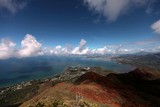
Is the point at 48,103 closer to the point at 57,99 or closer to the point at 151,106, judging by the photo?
the point at 57,99

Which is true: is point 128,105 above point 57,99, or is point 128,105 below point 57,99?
below

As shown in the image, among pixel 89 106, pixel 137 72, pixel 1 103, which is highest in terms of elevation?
pixel 89 106

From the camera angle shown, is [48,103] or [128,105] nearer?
[48,103]

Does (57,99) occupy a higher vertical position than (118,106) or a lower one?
→ higher

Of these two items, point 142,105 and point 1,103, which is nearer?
point 142,105

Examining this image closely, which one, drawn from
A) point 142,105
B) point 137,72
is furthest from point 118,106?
point 137,72

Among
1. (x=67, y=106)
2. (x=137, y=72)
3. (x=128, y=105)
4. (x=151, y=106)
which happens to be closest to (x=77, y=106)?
(x=67, y=106)

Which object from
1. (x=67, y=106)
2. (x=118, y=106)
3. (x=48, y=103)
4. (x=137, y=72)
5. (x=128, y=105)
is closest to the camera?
(x=67, y=106)

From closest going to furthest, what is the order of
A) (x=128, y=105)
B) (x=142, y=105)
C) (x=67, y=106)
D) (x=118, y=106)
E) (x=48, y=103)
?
1. (x=67, y=106)
2. (x=48, y=103)
3. (x=118, y=106)
4. (x=128, y=105)
5. (x=142, y=105)

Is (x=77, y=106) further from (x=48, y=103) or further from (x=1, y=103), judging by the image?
(x=1, y=103)
